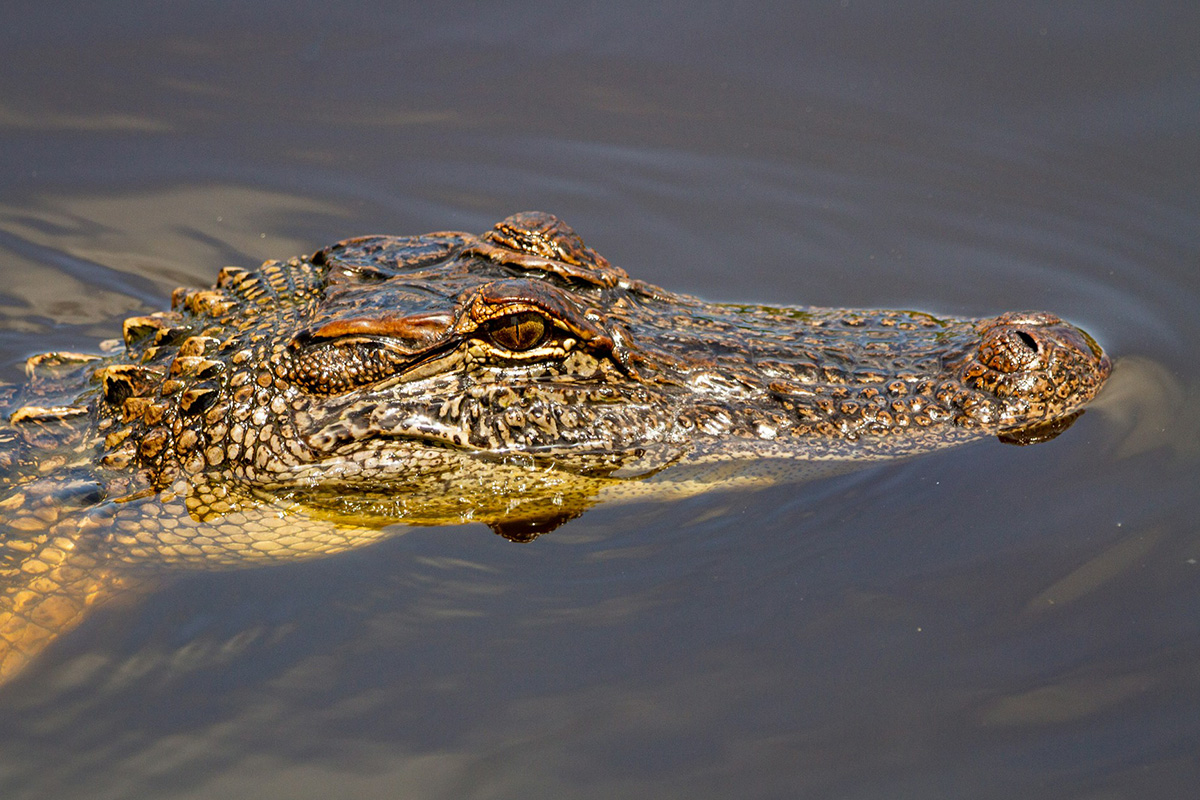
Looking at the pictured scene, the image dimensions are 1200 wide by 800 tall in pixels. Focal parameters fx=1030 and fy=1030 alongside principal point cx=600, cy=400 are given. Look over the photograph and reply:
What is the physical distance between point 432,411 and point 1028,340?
2.51 meters

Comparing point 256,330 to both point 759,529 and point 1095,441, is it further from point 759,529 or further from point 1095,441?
point 1095,441

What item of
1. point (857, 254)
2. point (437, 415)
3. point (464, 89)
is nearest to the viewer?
point (437, 415)

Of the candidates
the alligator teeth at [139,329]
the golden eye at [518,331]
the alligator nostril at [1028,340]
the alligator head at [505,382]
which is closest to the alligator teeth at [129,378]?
the alligator head at [505,382]

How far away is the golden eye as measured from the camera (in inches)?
153

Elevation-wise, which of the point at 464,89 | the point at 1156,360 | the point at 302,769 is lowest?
the point at 302,769

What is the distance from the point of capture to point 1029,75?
296 inches

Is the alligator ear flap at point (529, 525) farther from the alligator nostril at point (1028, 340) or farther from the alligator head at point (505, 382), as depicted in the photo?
the alligator nostril at point (1028, 340)

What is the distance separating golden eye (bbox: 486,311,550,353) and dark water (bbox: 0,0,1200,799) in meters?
0.78

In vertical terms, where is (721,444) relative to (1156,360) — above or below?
below

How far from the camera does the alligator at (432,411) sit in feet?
12.7

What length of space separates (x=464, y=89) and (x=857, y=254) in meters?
3.31

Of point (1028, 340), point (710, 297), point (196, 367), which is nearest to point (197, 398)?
point (196, 367)

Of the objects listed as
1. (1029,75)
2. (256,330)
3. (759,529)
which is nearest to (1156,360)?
(759,529)

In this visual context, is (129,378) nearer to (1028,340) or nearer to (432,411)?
(432,411)
